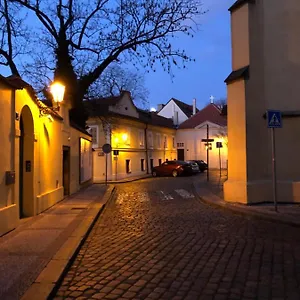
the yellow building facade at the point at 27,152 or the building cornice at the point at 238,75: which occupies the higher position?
the building cornice at the point at 238,75

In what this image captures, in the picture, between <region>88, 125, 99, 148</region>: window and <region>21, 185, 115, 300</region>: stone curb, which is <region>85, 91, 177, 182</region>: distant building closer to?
<region>88, 125, 99, 148</region>: window

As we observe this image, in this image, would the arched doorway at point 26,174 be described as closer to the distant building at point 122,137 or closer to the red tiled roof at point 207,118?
the distant building at point 122,137

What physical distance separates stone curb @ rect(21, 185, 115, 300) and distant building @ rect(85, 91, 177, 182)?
865 inches

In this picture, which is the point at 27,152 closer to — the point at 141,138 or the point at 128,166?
the point at 128,166

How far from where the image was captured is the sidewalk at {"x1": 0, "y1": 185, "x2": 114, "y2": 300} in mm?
5316

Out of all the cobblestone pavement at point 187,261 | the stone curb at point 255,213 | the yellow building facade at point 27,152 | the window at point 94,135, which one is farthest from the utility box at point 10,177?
the window at point 94,135

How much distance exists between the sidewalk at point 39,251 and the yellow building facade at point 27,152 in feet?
1.65

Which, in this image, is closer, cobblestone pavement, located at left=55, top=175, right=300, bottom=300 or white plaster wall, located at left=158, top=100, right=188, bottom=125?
cobblestone pavement, located at left=55, top=175, right=300, bottom=300

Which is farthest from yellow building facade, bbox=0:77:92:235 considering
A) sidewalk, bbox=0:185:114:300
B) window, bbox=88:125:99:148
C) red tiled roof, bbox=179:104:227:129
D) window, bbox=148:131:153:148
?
red tiled roof, bbox=179:104:227:129

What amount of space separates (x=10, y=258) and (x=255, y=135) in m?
9.00

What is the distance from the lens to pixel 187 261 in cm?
682

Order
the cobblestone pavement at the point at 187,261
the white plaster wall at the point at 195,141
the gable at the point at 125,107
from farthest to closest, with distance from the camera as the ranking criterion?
the white plaster wall at the point at 195,141 < the gable at the point at 125,107 < the cobblestone pavement at the point at 187,261

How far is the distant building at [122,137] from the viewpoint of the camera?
118 feet

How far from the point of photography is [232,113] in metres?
14.1
